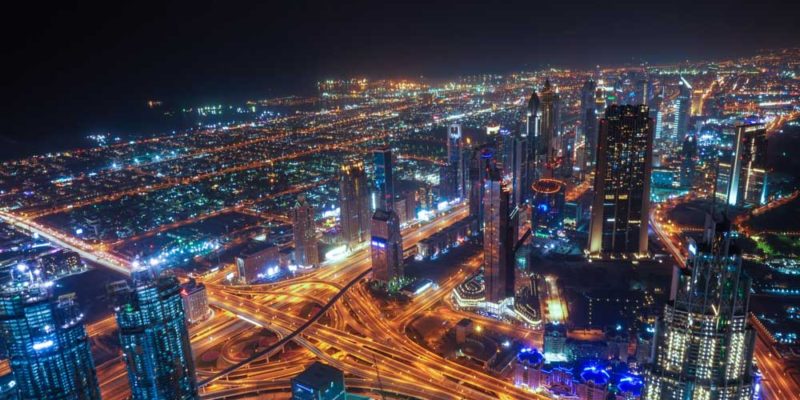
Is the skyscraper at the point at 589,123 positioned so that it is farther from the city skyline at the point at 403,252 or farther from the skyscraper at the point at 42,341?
the skyscraper at the point at 42,341

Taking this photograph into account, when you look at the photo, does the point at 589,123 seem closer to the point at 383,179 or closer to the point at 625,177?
the point at 625,177

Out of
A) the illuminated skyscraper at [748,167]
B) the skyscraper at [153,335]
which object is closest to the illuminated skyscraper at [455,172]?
the illuminated skyscraper at [748,167]

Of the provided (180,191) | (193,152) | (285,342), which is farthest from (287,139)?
(285,342)

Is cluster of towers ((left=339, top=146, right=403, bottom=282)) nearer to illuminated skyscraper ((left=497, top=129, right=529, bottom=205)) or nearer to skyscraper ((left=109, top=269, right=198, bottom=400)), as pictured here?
illuminated skyscraper ((left=497, top=129, right=529, bottom=205))

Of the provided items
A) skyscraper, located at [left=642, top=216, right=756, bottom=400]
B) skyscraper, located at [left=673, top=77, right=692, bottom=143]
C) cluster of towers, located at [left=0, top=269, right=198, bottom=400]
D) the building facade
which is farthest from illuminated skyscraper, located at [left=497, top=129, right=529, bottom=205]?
cluster of towers, located at [left=0, top=269, right=198, bottom=400]

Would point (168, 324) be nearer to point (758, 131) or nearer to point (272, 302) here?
point (272, 302)

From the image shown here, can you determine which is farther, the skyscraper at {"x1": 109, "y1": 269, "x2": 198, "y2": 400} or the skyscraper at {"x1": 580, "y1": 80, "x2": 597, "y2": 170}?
the skyscraper at {"x1": 580, "y1": 80, "x2": 597, "y2": 170}
